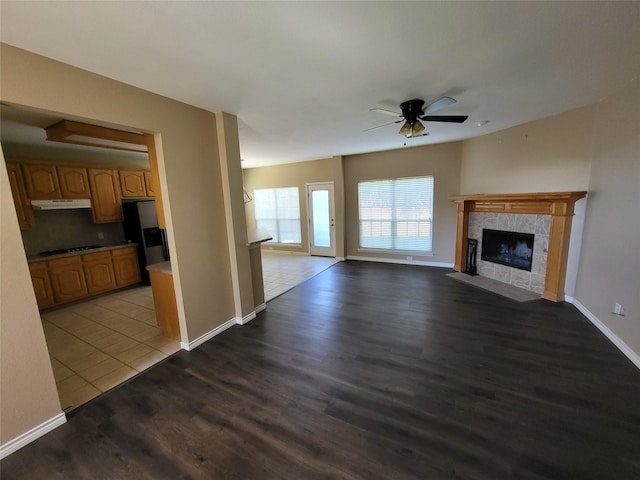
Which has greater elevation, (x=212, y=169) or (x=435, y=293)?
(x=212, y=169)

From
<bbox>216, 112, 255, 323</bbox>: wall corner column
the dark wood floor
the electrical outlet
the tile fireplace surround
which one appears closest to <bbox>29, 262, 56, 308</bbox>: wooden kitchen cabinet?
the dark wood floor

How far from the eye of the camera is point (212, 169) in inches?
115

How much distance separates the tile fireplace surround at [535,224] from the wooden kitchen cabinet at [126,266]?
243 inches

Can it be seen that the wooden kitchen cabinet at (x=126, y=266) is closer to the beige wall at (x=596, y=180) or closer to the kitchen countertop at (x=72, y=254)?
the kitchen countertop at (x=72, y=254)

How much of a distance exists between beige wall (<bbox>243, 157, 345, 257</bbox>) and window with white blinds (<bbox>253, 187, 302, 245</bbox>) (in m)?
0.16

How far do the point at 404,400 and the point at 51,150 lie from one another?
19.5ft

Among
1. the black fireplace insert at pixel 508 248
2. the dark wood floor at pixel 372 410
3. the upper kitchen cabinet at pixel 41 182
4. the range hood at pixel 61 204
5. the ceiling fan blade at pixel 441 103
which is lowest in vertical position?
the dark wood floor at pixel 372 410

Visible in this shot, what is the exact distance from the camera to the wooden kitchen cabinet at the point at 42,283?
3.62 meters

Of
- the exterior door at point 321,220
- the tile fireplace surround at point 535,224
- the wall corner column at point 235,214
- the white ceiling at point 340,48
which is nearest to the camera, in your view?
the white ceiling at point 340,48

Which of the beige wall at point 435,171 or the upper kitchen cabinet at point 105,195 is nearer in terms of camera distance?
the upper kitchen cabinet at point 105,195

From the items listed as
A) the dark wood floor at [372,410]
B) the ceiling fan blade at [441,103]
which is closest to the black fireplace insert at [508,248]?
the dark wood floor at [372,410]

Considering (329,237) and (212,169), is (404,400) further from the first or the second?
(329,237)

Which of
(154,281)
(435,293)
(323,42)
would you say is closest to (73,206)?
(154,281)

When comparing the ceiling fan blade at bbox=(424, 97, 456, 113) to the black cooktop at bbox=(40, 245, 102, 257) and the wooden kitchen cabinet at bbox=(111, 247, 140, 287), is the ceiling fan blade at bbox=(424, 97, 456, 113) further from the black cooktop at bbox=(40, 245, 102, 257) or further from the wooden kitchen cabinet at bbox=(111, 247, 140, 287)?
the black cooktop at bbox=(40, 245, 102, 257)
